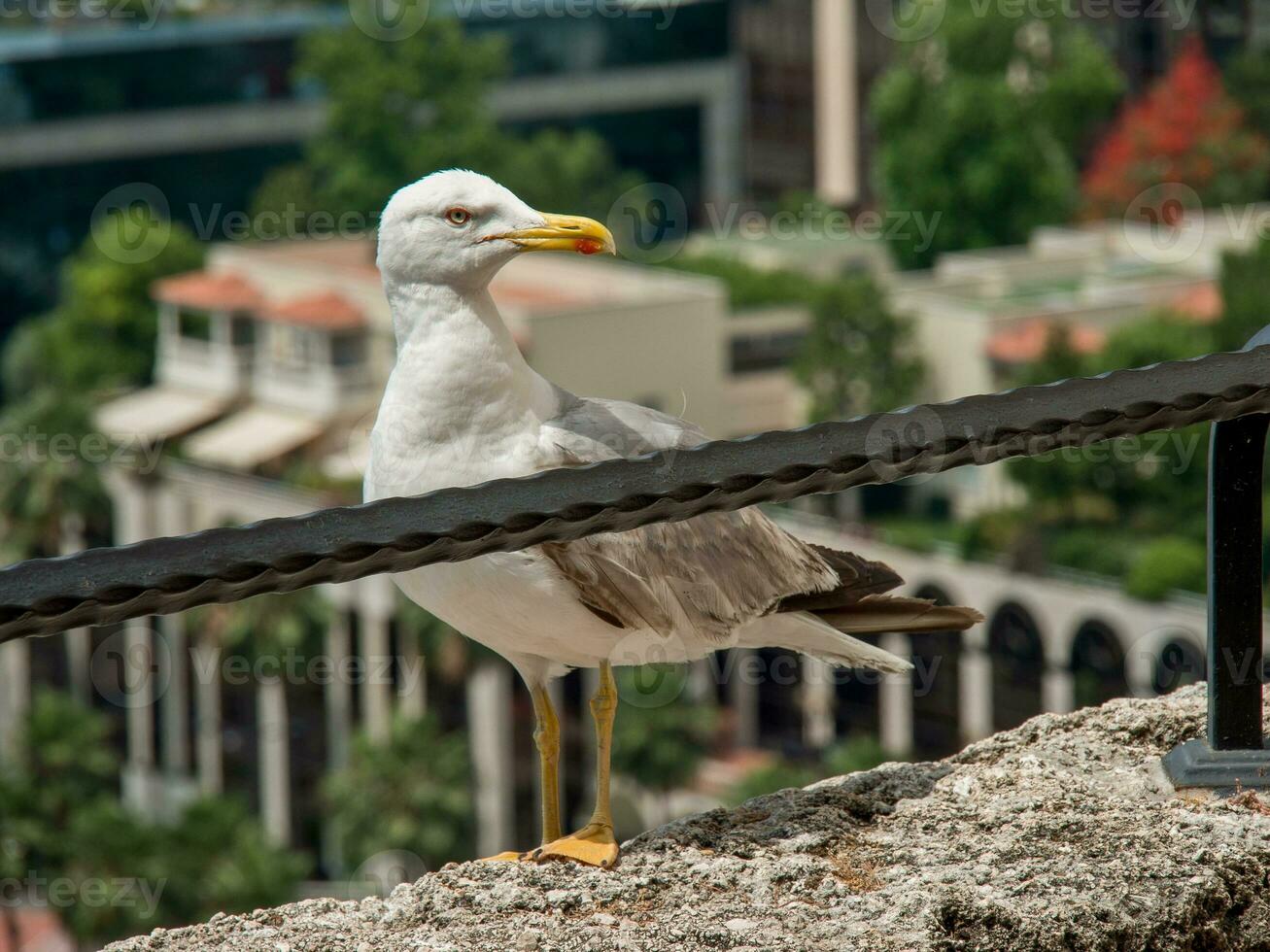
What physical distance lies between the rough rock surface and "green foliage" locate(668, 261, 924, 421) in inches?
2242

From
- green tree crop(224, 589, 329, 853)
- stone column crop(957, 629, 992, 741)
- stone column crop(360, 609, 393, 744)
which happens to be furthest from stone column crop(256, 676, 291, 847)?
stone column crop(957, 629, 992, 741)

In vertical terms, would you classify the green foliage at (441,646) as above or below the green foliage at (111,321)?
below

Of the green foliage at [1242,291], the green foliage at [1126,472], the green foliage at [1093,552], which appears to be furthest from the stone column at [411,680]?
the green foliage at [1242,291]

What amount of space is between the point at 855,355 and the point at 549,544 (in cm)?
6048

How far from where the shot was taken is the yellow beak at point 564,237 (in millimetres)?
5641

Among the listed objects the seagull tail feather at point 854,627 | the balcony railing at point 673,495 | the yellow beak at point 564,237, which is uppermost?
the yellow beak at point 564,237

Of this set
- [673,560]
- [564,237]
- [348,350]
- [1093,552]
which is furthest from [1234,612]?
[348,350]

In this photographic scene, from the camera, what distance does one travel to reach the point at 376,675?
2357 inches

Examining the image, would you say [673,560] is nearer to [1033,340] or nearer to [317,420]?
[1033,340]

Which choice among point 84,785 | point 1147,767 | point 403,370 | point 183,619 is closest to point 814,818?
point 1147,767

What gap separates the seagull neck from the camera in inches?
209

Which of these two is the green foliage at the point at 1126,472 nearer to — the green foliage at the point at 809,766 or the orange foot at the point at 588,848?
the green foliage at the point at 809,766

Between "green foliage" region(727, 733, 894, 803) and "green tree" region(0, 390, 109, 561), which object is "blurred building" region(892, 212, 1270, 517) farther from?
"green tree" region(0, 390, 109, 561)

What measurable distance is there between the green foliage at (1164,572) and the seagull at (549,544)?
45905 mm
